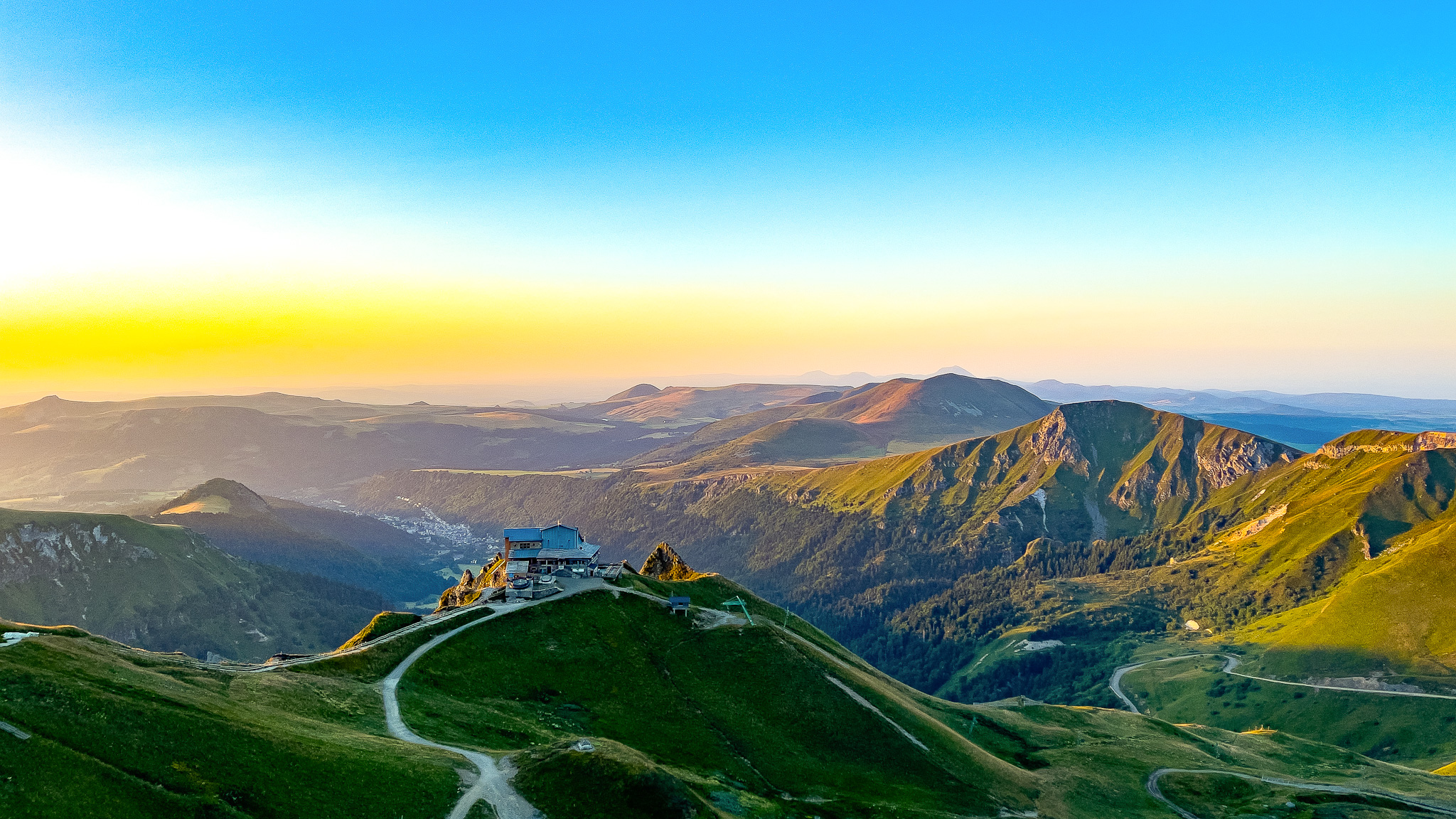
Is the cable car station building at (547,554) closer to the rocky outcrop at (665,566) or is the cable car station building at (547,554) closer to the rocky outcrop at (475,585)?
the rocky outcrop at (475,585)

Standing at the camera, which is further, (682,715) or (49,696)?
(682,715)

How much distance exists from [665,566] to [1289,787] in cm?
13086

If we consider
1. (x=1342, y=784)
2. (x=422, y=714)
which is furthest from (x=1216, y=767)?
(x=422, y=714)

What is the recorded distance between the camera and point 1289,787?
419 ft

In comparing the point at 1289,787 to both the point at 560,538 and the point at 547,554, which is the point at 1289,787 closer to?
the point at 547,554

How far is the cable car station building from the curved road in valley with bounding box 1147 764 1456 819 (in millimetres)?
104550

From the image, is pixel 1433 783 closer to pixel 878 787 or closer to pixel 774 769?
pixel 878 787

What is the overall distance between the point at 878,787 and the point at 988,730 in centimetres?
5798

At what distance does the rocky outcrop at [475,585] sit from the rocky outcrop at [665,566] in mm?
35275

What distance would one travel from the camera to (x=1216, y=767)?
Result: 14050 centimetres

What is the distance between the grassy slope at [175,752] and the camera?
44.4m

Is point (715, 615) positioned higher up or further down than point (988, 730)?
higher up

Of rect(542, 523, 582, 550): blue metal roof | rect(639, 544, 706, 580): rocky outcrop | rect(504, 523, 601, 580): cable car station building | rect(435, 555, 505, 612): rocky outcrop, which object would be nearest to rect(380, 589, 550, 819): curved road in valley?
rect(435, 555, 505, 612): rocky outcrop

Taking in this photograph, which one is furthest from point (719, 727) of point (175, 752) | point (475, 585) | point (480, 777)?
point (475, 585)
